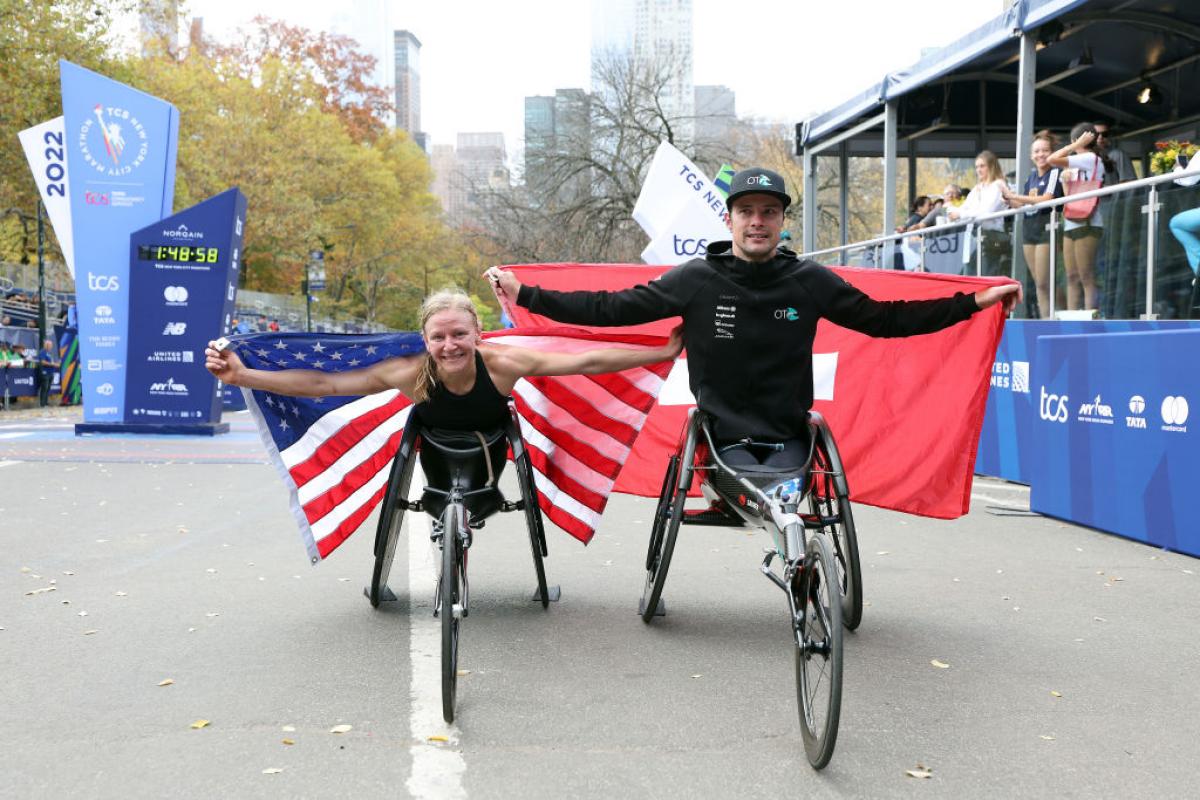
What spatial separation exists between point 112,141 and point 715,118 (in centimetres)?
3244

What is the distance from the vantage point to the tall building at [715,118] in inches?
1727

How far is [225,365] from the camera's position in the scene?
18.2 ft

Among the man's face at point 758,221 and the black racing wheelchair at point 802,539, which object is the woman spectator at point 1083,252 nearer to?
the black racing wheelchair at point 802,539

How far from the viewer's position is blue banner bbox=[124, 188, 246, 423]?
59.0 ft

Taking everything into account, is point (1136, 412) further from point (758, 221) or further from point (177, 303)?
point (177, 303)

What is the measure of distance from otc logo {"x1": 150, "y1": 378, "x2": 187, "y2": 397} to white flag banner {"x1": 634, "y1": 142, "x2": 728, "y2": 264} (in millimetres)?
A: 8071

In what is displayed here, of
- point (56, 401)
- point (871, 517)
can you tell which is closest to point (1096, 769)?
point (871, 517)

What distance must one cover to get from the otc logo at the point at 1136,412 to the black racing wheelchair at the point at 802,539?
132 inches

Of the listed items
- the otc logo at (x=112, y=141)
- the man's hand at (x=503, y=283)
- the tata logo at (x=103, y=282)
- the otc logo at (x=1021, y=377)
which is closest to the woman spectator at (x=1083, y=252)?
the otc logo at (x=1021, y=377)

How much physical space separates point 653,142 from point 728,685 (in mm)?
40719

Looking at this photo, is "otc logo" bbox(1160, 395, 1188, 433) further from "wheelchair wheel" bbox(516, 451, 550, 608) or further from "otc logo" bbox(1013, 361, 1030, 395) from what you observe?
"wheelchair wheel" bbox(516, 451, 550, 608)

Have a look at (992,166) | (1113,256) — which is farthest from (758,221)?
(992,166)

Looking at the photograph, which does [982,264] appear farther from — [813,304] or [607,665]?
[607,665]

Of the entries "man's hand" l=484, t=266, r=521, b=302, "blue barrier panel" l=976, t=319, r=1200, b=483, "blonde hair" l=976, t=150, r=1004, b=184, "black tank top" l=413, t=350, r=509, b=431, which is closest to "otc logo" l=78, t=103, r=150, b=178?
"blonde hair" l=976, t=150, r=1004, b=184
